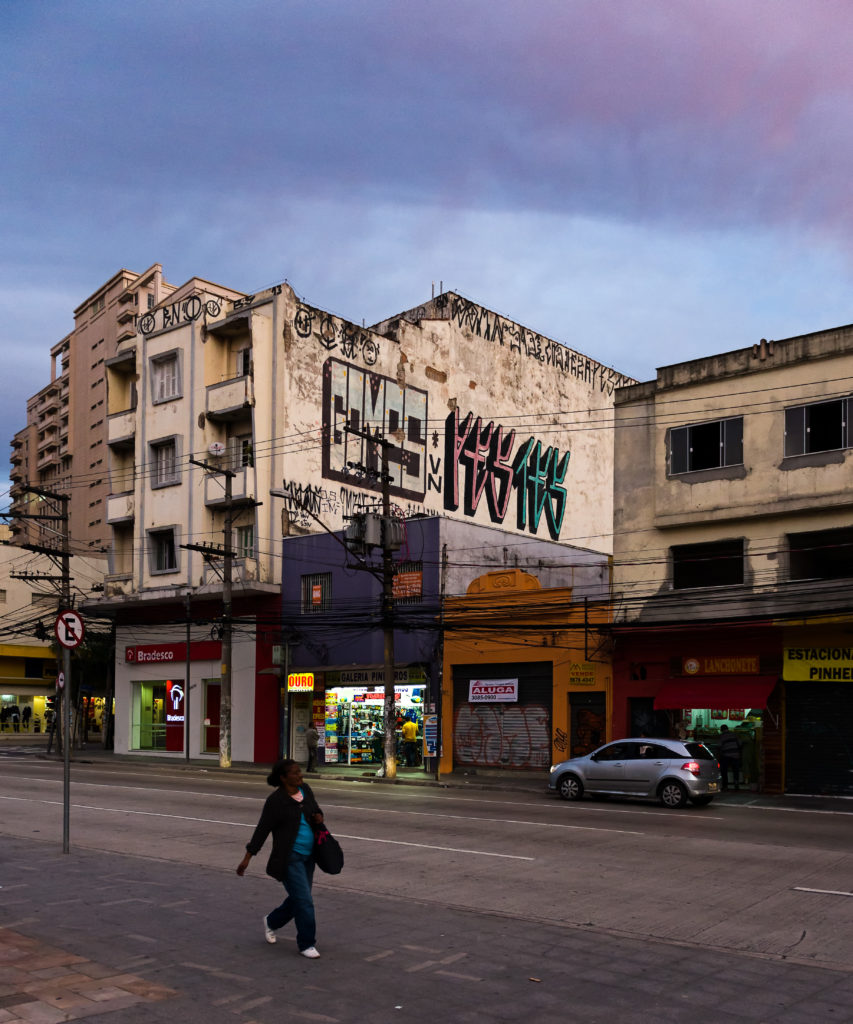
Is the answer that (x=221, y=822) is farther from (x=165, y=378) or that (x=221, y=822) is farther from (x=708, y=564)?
(x=165, y=378)

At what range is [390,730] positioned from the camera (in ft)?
108

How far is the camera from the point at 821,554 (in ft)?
96.8

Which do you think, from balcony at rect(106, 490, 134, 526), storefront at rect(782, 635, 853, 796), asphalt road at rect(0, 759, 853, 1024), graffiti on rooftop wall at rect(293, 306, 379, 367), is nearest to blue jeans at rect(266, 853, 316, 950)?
asphalt road at rect(0, 759, 853, 1024)

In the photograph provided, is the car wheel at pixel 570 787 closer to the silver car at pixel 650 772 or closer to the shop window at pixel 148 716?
the silver car at pixel 650 772

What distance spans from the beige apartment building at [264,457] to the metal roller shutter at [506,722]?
8.41 metres

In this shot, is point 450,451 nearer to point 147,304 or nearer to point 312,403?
point 312,403

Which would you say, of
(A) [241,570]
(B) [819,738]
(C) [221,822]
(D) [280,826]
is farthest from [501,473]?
(D) [280,826]

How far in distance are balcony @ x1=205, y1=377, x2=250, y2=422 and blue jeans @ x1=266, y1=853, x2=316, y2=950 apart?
114ft

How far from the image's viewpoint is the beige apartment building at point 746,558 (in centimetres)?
2783

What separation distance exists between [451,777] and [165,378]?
23.2 metres

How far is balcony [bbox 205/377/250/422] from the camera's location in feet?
140

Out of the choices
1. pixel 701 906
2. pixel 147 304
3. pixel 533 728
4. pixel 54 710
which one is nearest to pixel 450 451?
pixel 533 728

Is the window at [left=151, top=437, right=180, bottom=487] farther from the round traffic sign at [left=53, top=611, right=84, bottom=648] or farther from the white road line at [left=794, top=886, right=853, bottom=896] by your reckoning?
the white road line at [left=794, top=886, right=853, bottom=896]

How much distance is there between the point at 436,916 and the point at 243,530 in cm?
3380
